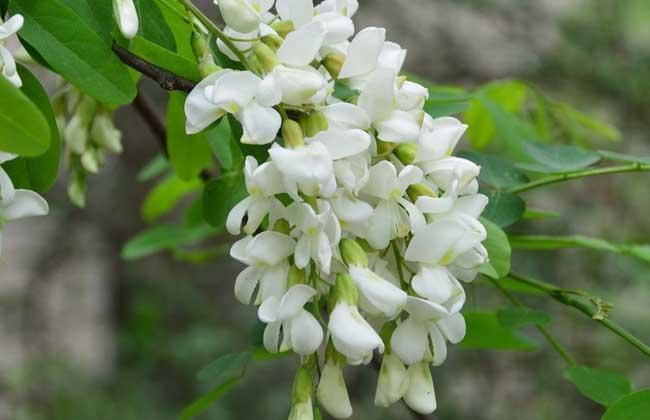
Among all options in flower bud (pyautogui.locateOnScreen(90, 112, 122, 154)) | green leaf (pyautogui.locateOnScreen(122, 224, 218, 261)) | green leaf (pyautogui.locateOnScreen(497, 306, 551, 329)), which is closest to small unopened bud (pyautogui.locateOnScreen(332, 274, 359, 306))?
green leaf (pyautogui.locateOnScreen(497, 306, 551, 329))

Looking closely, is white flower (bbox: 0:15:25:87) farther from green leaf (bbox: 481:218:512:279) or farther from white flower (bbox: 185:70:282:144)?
green leaf (bbox: 481:218:512:279)

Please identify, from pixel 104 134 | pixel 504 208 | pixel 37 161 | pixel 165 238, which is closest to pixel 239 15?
pixel 37 161

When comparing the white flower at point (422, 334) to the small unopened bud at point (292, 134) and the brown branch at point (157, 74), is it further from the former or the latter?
the brown branch at point (157, 74)

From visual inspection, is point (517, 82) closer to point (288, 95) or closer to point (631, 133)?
point (288, 95)

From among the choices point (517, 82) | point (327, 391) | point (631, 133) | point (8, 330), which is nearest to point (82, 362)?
point (8, 330)

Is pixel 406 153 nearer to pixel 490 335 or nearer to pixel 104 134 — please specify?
pixel 490 335

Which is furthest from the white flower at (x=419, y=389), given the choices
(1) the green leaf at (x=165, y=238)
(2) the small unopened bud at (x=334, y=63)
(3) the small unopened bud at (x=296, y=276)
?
(1) the green leaf at (x=165, y=238)
